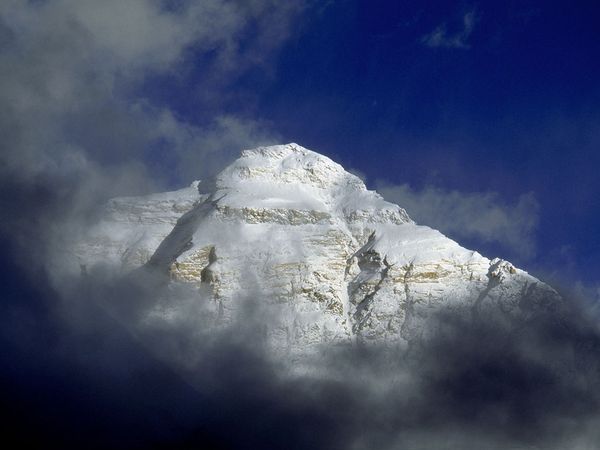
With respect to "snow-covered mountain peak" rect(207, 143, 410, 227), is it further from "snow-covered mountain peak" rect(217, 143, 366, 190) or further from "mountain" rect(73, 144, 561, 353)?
"mountain" rect(73, 144, 561, 353)

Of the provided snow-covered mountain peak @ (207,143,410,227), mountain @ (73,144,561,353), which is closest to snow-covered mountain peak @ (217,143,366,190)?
snow-covered mountain peak @ (207,143,410,227)

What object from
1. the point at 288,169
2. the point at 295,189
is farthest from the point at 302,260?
the point at 288,169

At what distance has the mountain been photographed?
438ft

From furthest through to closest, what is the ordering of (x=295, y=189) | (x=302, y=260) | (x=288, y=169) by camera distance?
(x=288, y=169)
(x=295, y=189)
(x=302, y=260)

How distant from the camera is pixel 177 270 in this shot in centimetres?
14175

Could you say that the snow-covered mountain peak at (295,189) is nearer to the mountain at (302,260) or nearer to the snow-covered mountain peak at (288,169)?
the snow-covered mountain peak at (288,169)

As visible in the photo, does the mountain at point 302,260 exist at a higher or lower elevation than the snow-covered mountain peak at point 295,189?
lower

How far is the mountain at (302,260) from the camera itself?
133625mm

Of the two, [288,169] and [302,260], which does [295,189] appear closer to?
[288,169]

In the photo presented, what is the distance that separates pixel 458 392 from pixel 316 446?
42.5m

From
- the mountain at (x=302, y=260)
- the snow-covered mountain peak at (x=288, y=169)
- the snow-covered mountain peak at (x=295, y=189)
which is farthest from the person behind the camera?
the snow-covered mountain peak at (x=288, y=169)

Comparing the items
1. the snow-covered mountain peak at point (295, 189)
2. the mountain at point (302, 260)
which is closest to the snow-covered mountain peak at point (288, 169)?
the snow-covered mountain peak at point (295, 189)

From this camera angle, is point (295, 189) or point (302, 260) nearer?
point (302, 260)

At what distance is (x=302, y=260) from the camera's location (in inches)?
5630
